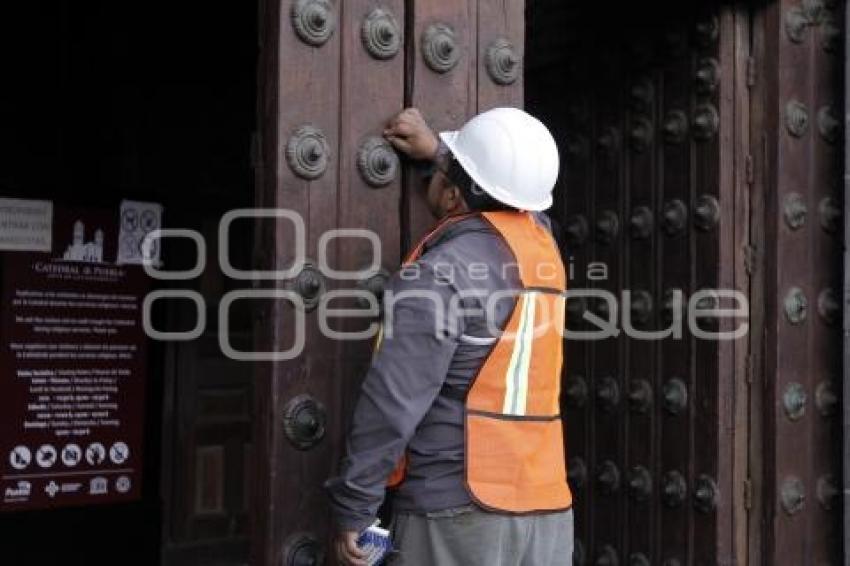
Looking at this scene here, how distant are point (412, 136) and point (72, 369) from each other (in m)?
2.66

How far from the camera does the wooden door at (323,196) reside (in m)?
2.65

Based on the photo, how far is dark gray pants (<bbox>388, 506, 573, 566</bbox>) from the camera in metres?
2.46

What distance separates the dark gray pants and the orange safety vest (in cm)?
4

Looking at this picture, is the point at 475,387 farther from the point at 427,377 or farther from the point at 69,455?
the point at 69,455

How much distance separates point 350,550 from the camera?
242 cm

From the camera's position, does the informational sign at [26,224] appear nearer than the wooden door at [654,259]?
No

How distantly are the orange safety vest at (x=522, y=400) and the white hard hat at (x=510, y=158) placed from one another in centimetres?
6

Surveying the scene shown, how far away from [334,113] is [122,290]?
2.58 metres

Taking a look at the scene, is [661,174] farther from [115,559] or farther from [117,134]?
[115,559]

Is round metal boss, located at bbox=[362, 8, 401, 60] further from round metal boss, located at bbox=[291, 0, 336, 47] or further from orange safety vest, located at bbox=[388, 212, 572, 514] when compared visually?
orange safety vest, located at bbox=[388, 212, 572, 514]

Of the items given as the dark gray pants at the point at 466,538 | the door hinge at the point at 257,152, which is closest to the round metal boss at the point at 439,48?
the door hinge at the point at 257,152

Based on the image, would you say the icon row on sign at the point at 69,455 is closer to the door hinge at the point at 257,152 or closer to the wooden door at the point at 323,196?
the wooden door at the point at 323,196

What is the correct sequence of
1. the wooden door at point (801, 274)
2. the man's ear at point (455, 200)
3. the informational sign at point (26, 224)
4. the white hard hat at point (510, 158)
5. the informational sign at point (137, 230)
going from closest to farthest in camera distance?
the white hard hat at point (510, 158) → the man's ear at point (455, 200) → the wooden door at point (801, 274) → the informational sign at point (26, 224) → the informational sign at point (137, 230)

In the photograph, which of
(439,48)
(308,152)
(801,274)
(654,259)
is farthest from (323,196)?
(801,274)
